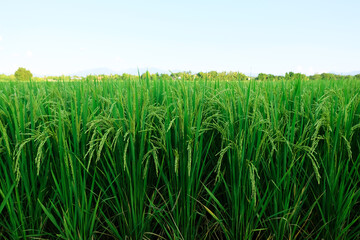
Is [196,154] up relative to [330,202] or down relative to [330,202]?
up

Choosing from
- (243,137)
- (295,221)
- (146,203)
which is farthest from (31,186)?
(295,221)

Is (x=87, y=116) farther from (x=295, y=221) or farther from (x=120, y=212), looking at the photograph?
(x=295, y=221)

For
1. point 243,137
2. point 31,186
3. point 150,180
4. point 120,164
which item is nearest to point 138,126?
point 120,164

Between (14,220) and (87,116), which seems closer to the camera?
(14,220)

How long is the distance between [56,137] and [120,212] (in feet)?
2.03

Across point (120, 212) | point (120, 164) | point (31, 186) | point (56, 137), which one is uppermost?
point (56, 137)

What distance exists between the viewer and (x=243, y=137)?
1648 millimetres

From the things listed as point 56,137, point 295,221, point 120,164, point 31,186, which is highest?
point 56,137

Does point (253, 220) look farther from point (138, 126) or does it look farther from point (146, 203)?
point (138, 126)

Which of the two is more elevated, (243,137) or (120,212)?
(243,137)

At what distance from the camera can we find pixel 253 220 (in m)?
1.77

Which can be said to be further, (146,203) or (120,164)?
(146,203)

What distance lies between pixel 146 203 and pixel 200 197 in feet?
1.22

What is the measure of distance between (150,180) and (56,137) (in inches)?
25.9
